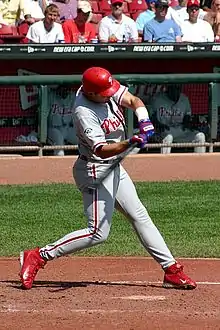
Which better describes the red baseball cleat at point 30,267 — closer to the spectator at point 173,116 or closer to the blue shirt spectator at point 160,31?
the spectator at point 173,116

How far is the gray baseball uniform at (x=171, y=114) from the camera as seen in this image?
1264 centimetres

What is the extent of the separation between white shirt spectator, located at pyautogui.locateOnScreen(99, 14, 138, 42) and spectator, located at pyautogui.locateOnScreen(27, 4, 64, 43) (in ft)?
2.35

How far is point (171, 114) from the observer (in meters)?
12.6

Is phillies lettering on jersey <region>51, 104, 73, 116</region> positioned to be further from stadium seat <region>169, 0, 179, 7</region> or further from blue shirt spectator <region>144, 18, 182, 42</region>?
stadium seat <region>169, 0, 179, 7</region>

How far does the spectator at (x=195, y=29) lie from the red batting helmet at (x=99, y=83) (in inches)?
298

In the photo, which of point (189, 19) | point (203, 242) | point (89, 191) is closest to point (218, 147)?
point (189, 19)

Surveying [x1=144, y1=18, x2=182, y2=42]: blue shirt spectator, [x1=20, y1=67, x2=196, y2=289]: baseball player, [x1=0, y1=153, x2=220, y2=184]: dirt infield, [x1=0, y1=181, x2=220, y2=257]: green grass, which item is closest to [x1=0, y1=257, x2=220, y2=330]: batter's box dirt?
[x1=20, y1=67, x2=196, y2=289]: baseball player

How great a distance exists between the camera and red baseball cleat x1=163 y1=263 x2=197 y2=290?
6.64m

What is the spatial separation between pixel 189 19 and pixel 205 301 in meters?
8.21

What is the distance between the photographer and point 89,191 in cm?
646

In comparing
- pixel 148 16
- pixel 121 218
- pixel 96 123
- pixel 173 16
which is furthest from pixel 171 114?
pixel 96 123

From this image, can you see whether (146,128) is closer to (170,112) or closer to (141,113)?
(141,113)

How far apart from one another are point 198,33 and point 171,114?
5.63 ft

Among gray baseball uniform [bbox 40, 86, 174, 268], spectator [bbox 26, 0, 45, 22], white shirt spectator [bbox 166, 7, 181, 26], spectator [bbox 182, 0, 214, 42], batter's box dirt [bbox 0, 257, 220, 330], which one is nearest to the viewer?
batter's box dirt [bbox 0, 257, 220, 330]
